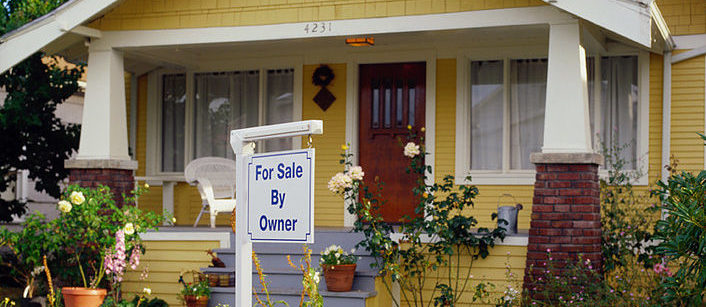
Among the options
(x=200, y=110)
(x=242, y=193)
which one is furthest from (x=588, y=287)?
(x=200, y=110)

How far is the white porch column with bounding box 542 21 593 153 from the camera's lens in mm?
7785

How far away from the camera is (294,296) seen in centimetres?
788

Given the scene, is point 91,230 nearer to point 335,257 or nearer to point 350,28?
point 335,257

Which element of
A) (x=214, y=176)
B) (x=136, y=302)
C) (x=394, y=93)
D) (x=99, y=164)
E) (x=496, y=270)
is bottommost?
(x=136, y=302)

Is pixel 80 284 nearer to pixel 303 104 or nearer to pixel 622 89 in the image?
pixel 303 104

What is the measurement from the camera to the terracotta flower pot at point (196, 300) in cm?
804

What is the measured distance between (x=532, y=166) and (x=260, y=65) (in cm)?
359

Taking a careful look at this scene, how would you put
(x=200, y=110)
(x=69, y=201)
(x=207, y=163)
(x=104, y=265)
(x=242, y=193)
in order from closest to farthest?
1. (x=242, y=193)
2. (x=104, y=265)
3. (x=69, y=201)
4. (x=207, y=163)
5. (x=200, y=110)

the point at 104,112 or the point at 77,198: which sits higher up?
the point at 104,112

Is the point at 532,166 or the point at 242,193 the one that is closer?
the point at 242,193

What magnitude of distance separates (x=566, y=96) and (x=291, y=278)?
121 inches

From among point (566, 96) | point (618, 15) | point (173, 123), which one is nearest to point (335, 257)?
point (566, 96)

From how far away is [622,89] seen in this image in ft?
31.6

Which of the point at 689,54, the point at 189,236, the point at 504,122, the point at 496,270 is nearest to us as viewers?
the point at 496,270
